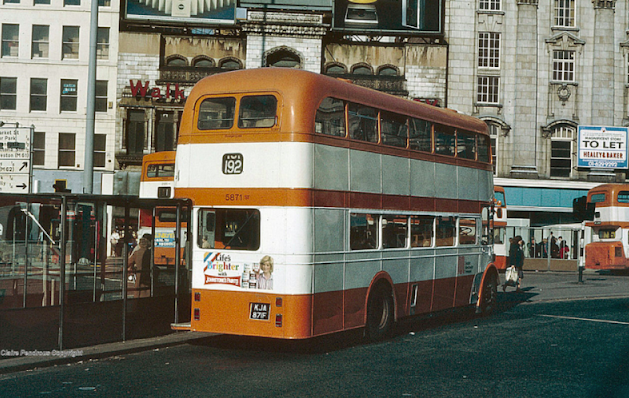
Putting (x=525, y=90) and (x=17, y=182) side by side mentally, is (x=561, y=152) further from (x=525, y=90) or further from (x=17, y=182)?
(x=17, y=182)

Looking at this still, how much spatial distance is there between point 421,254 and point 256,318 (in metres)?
4.47

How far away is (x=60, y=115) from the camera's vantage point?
137 feet

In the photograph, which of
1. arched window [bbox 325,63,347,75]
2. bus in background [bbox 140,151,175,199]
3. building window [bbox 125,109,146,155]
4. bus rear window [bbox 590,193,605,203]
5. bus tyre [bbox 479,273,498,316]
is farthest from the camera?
arched window [bbox 325,63,347,75]

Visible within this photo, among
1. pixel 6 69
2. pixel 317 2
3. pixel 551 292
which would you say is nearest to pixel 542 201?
pixel 317 2

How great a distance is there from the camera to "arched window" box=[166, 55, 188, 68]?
139ft

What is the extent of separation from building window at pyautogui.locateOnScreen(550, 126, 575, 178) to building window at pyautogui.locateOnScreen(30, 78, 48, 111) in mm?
28996

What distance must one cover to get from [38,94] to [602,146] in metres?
32.1

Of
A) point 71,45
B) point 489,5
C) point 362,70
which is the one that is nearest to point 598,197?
point 489,5

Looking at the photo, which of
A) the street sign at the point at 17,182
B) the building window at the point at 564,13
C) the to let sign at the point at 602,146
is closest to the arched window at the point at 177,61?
the building window at the point at 564,13

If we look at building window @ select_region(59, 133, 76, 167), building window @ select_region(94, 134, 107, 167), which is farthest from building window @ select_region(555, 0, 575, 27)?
building window @ select_region(59, 133, 76, 167)

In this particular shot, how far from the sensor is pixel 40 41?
4206 centimetres

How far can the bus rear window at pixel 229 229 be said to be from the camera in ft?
37.9

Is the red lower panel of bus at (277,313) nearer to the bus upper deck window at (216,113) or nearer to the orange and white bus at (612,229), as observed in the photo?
the bus upper deck window at (216,113)

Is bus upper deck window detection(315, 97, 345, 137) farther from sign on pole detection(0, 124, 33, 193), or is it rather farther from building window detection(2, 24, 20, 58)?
building window detection(2, 24, 20, 58)
